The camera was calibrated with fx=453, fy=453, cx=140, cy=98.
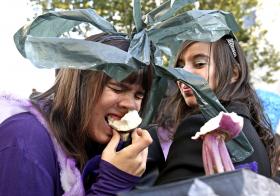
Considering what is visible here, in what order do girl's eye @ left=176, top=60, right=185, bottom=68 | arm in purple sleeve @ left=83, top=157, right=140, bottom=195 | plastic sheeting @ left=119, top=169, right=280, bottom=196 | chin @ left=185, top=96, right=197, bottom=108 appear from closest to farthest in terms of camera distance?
plastic sheeting @ left=119, top=169, right=280, bottom=196 → arm in purple sleeve @ left=83, top=157, right=140, bottom=195 → chin @ left=185, top=96, right=197, bottom=108 → girl's eye @ left=176, top=60, right=185, bottom=68

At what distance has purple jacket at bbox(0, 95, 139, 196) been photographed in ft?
5.05

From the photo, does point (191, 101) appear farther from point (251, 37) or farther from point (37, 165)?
point (251, 37)

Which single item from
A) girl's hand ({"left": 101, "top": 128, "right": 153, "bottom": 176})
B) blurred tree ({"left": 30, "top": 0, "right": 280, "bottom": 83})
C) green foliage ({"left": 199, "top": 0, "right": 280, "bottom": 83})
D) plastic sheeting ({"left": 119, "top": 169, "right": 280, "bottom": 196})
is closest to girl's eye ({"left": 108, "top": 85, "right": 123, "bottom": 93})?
girl's hand ({"left": 101, "top": 128, "right": 153, "bottom": 176})

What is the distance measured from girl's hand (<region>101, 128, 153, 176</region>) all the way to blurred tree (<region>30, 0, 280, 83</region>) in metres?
5.04

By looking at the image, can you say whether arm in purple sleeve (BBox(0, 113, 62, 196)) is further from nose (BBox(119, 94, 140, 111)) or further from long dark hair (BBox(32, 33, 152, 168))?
nose (BBox(119, 94, 140, 111))

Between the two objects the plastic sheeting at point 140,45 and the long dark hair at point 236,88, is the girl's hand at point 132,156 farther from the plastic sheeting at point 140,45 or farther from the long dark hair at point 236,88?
the long dark hair at point 236,88

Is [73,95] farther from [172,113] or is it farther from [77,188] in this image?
[172,113]

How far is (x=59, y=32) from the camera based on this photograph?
1.82 metres

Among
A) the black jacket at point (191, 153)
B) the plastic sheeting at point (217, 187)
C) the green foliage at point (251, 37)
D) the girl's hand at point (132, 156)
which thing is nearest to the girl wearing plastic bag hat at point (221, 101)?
the black jacket at point (191, 153)

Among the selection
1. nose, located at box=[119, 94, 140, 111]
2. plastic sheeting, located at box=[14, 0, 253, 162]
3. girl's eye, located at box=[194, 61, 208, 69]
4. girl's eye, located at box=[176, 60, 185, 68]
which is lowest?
nose, located at box=[119, 94, 140, 111]

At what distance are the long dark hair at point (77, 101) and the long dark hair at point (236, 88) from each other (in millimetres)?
389

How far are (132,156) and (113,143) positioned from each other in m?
0.12

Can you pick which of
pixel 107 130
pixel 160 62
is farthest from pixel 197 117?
pixel 107 130

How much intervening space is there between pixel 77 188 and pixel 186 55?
927mm
